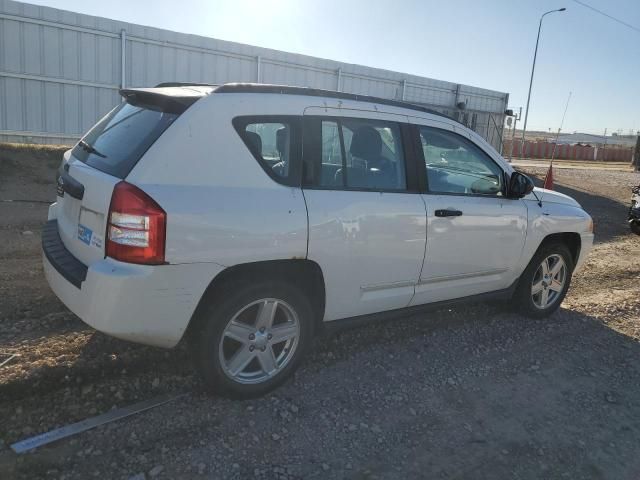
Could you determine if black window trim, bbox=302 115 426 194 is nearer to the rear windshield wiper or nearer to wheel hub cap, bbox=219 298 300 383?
wheel hub cap, bbox=219 298 300 383

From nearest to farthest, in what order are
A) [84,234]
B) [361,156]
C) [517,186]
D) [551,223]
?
[84,234] → [361,156] → [517,186] → [551,223]

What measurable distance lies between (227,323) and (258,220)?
63cm

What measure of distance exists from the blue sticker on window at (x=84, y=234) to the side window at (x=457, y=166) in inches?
93.4

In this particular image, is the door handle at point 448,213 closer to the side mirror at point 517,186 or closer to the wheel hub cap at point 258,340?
the side mirror at point 517,186

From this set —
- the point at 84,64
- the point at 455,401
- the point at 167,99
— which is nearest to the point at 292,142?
the point at 167,99

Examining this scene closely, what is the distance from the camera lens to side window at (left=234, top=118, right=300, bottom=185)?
3.17m

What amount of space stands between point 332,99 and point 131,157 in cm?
138

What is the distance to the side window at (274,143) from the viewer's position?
3.17m

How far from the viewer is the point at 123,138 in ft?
10.5

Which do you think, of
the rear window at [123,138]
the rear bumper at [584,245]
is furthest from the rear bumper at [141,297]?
the rear bumper at [584,245]

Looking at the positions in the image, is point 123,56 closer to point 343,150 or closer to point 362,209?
point 343,150

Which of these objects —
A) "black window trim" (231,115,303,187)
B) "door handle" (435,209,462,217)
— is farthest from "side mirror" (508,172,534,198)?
"black window trim" (231,115,303,187)

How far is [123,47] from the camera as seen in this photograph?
12258 mm

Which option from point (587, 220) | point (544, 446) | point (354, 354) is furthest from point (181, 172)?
point (587, 220)
